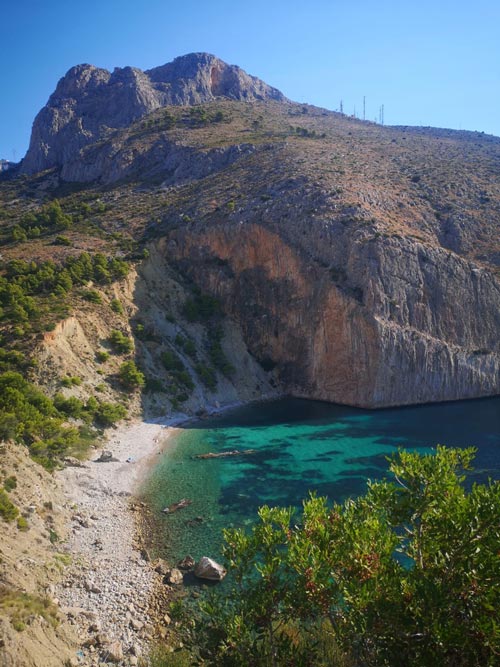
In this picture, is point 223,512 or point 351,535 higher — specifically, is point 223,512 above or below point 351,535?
below

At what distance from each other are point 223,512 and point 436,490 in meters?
17.0

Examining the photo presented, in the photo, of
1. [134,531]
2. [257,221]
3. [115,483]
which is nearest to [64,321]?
[115,483]

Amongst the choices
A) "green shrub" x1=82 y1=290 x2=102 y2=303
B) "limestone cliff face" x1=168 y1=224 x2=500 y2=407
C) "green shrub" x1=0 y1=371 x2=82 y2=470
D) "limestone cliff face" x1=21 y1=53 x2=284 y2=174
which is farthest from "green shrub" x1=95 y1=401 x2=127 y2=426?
"limestone cliff face" x1=21 y1=53 x2=284 y2=174

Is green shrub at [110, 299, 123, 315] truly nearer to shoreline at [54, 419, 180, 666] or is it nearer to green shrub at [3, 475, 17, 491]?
shoreline at [54, 419, 180, 666]

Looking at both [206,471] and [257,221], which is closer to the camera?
[206,471]

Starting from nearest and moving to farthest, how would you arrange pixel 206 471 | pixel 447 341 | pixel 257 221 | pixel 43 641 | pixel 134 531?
pixel 43 641 → pixel 134 531 → pixel 206 471 → pixel 447 341 → pixel 257 221

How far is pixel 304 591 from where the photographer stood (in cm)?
827

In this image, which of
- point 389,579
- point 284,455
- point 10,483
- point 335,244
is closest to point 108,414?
point 284,455

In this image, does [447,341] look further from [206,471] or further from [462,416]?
[206,471]

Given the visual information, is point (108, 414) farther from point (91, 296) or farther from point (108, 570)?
point (108, 570)

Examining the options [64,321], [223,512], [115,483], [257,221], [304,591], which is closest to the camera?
[304,591]

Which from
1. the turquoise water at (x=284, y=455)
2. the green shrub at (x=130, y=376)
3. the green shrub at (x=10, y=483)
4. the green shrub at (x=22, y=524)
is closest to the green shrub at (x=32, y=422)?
the green shrub at (x=10, y=483)

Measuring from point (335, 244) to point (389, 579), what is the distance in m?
44.9

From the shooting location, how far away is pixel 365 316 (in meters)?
45.2
